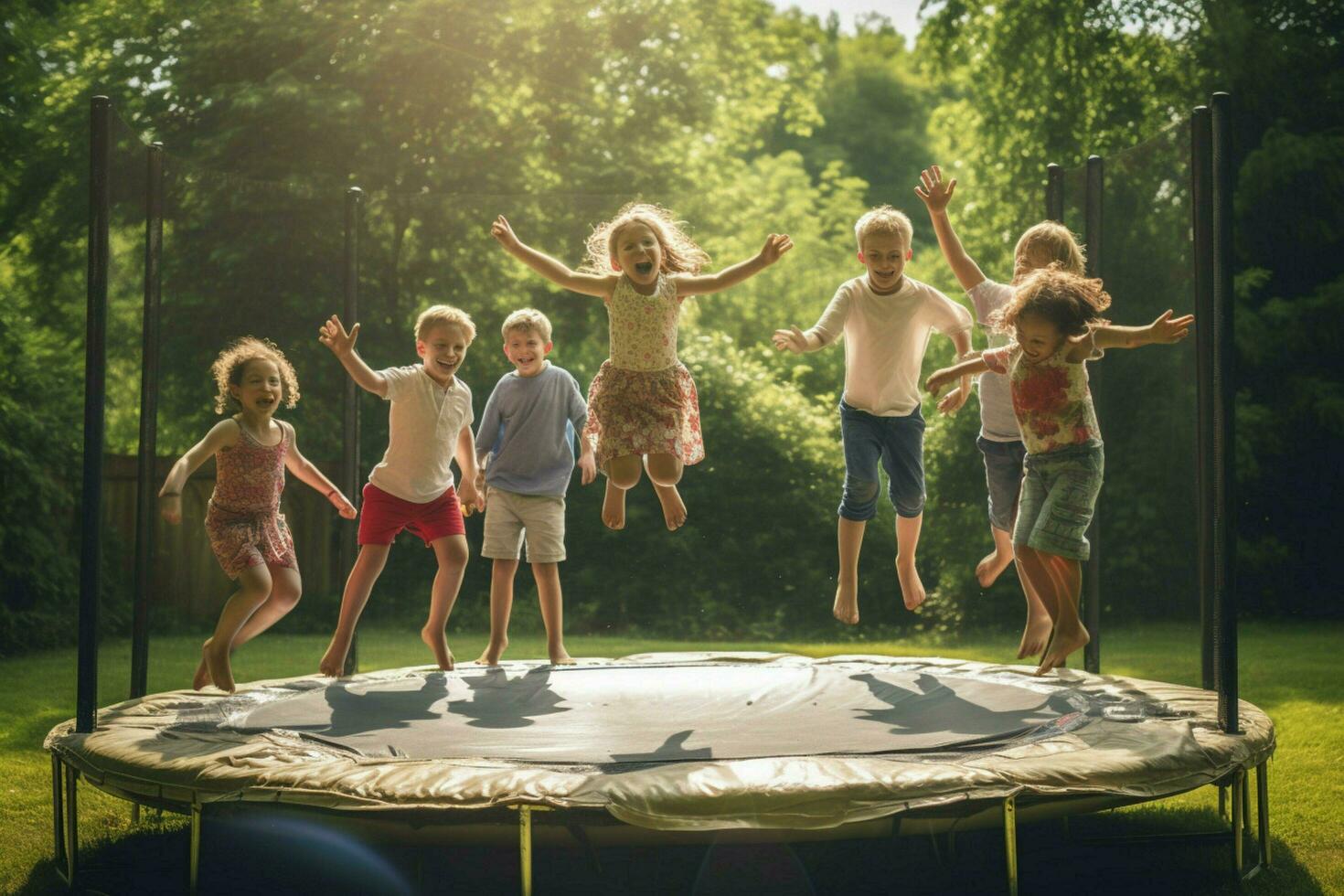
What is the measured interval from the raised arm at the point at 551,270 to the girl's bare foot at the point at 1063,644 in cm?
151

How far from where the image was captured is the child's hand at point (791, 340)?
362cm

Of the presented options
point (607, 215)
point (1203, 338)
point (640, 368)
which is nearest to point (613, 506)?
point (640, 368)

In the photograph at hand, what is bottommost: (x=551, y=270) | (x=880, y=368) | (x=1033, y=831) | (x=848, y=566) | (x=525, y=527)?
(x=1033, y=831)

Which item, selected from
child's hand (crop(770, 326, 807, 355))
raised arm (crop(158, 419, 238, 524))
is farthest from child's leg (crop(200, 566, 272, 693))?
child's hand (crop(770, 326, 807, 355))

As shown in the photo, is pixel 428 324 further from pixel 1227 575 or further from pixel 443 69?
pixel 443 69

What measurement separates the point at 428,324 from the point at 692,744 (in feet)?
5.53

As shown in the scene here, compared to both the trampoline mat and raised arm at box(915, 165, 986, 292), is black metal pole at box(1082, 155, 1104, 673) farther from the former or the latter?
the trampoline mat

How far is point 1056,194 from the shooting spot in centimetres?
455

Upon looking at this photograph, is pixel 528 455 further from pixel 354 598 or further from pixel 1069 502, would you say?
pixel 1069 502

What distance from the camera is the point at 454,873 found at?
3084mm

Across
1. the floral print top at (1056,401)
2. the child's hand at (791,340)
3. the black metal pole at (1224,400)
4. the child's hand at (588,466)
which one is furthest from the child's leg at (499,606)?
the black metal pole at (1224,400)

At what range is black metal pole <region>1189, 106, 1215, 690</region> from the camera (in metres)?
3.12

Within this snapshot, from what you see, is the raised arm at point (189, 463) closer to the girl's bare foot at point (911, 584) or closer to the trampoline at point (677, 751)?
the trampoline at point (677, 751)

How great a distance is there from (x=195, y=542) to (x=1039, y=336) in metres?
3.45
